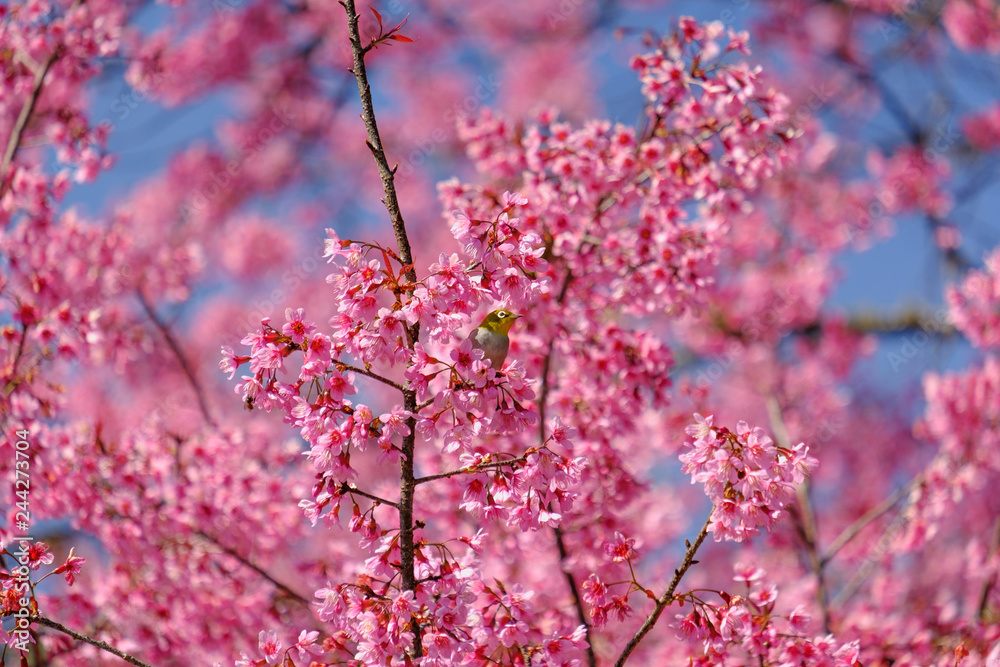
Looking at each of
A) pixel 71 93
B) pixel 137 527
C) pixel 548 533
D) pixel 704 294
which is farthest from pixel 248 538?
pixel 71 93

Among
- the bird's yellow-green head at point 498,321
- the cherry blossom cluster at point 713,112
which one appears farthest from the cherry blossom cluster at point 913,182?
the bird's yellow-green head at point 498,321

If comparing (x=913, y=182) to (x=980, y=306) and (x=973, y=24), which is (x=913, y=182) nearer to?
(x=973, y=24)

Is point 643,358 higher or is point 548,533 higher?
point 643,358

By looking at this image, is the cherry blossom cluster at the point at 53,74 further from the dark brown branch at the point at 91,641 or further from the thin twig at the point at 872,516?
the thin twig at the point at 872,516

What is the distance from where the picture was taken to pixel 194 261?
6602 mm

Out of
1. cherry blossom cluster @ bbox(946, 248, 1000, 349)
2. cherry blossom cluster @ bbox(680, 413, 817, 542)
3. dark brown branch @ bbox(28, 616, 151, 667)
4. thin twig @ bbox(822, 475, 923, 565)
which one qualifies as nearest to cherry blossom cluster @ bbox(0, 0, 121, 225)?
dark brown branch @ bbox(28, 616, 151, 667)

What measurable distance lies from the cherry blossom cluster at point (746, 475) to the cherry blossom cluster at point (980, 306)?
13.8 ft

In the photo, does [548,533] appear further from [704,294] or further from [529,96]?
[529,96]

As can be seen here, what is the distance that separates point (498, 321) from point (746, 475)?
0.99 m

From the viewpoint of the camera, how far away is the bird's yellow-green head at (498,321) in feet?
9.36

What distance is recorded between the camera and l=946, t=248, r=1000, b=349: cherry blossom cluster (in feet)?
19.4

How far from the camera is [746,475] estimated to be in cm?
263

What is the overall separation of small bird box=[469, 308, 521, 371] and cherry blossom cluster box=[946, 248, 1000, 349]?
465cm

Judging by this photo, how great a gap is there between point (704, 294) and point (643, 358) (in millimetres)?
537
